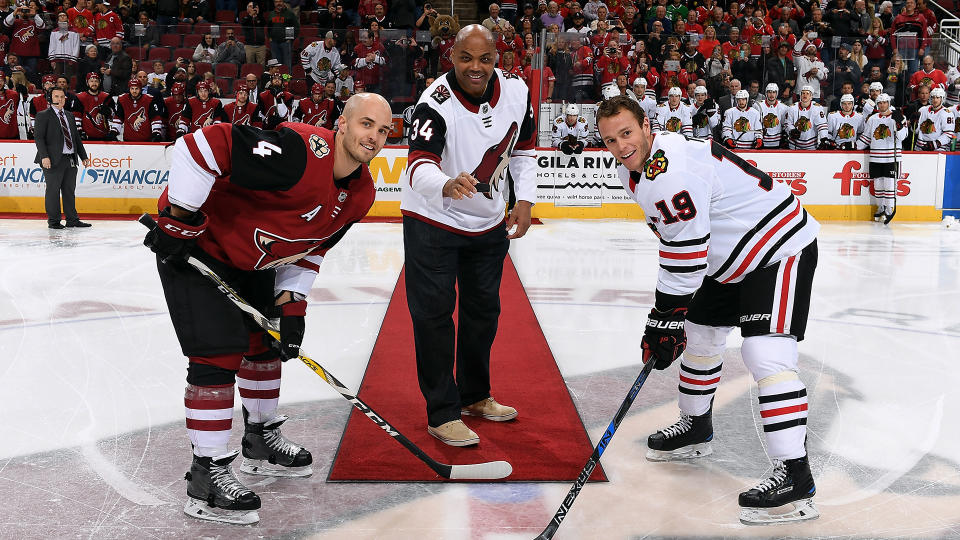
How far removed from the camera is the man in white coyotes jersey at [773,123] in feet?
38.9

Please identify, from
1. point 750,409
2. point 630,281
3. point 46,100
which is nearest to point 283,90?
point 46,100

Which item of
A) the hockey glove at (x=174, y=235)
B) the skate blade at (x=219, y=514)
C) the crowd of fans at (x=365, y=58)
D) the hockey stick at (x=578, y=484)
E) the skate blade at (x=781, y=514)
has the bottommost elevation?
the skate blade at (x=781, y=514)

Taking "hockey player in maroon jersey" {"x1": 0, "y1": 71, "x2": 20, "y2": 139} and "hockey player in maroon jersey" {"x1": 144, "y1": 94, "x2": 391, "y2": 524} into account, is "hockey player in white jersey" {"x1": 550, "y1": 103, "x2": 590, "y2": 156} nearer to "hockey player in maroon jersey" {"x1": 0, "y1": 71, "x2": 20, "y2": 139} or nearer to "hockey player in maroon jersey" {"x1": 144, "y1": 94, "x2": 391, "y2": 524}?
"hockey player in maroon jersey" {"x1": 0, "y1": 71, "x2": 20, "y2": 139}

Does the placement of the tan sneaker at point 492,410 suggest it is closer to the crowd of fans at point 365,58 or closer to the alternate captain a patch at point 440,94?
the alternate captain a patch at point 440,94

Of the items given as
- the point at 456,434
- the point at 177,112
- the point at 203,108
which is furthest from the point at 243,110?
the point at 456,434

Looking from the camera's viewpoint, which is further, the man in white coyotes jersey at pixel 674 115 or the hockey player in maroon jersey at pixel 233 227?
the man in white coyotes jersey at pixel 674 115

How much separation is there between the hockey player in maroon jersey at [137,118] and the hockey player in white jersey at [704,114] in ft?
23.1

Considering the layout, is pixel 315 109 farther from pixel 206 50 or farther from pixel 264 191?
pixel 264 191

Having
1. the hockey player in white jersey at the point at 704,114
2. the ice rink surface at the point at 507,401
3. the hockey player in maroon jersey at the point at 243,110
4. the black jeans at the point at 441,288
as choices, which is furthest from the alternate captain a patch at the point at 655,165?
the hockey player in white jersey at the point at 704,114

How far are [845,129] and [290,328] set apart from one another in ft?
34.8

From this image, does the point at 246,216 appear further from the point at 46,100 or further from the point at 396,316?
the point at 46,100

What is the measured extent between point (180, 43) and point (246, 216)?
35.1 ft

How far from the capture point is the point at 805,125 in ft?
38.7

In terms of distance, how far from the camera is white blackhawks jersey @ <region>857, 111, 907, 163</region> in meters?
11.1
